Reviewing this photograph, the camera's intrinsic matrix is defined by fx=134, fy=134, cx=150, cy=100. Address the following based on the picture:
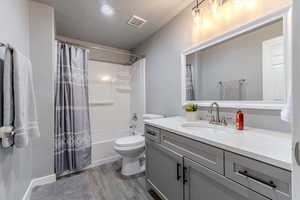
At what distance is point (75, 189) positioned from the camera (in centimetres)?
168

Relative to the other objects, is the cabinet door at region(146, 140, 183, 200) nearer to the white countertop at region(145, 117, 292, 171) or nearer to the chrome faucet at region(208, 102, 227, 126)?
the white countertop at region(145, 117, 292, 171)

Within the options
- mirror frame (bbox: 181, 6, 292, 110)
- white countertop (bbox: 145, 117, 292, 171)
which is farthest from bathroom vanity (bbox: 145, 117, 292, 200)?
mirror frame (bbox: 181, 6, 292, 110)

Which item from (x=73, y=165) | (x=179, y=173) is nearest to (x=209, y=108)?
(x=179, y=173)

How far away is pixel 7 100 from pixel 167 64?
71.9 inches

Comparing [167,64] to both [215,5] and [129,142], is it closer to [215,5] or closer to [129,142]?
[215,5]

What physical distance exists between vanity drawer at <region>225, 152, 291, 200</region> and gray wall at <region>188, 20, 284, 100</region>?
0.71 m

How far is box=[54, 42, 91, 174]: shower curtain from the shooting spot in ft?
6.34

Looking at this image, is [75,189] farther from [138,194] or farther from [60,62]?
[60,62]

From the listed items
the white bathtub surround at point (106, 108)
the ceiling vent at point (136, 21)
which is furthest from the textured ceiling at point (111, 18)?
the white bathtub surround at point (106, 108)

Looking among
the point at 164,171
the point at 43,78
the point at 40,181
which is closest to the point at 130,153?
the point at 164,171

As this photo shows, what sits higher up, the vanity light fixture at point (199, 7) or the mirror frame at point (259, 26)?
the vanity light fixture at point (199, 7)

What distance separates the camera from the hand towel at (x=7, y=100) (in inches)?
36.9

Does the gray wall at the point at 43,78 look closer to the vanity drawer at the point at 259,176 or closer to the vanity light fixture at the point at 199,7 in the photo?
the vanity light fixture at the point at 199,7

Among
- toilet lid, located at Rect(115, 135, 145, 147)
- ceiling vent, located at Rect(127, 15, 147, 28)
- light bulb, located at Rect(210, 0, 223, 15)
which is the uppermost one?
ceiling vent, located at Rect(127, 15, 147, 28)
